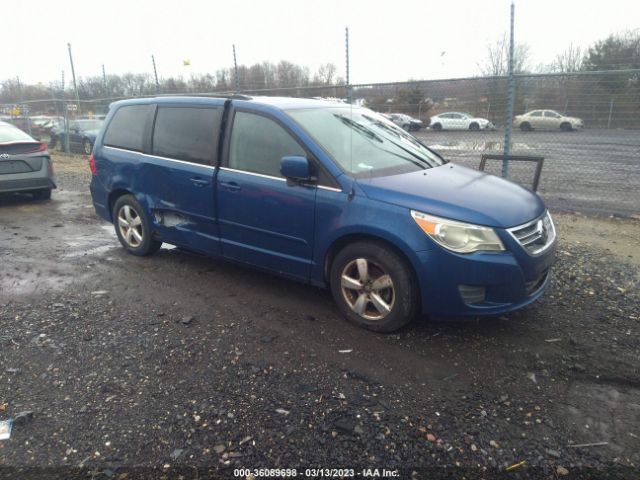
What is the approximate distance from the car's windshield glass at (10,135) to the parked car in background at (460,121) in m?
8.09

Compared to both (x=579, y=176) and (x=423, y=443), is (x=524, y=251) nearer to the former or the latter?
(x=423, y=443)

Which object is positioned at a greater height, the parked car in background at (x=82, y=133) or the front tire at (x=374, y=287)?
the parked car in background at (x=82, y=133)

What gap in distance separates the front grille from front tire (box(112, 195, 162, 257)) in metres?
3.77

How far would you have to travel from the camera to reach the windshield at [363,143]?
3.99m

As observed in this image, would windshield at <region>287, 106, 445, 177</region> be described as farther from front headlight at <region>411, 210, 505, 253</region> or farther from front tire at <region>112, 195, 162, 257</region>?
front tire at <region>112, 195, 162, 257</region>

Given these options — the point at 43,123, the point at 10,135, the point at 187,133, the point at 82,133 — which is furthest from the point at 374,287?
the point at 43,123

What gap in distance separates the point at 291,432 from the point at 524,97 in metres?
8.33

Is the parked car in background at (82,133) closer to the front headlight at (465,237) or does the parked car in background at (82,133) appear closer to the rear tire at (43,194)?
the rear tire at (43,194)

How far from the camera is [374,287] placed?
3.66 meters

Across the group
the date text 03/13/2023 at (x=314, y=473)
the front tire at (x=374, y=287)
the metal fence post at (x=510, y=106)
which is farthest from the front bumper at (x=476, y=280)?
the metal fence post at (x=510, y=106)

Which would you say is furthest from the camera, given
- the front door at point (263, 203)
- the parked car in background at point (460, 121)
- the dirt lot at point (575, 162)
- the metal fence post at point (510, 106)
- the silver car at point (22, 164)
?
the parked car in background at point (460, 121)

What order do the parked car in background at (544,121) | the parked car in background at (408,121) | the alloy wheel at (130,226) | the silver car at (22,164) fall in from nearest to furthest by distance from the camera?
the alloy wheel at (130,226)
the silver car at (22,164)
the parked car in background at (544,121)
the parked car in background at (408,121)

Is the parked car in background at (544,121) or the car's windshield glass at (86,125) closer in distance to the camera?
the parked car in background at (544,121)

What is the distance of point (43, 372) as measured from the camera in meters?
3.23
